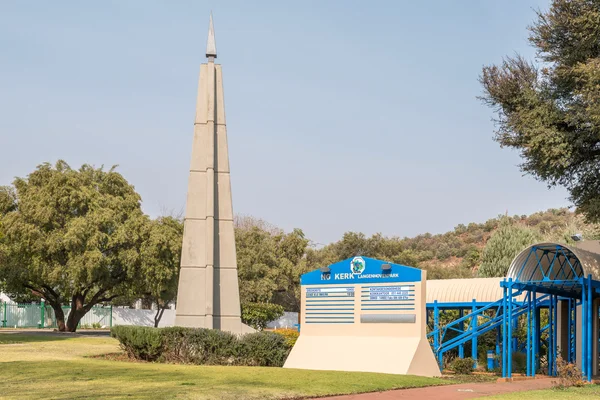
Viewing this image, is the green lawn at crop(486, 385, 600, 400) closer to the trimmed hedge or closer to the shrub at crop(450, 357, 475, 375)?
the shrub at crop(450, 357, 475, 375)

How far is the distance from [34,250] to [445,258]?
57394 millimetres

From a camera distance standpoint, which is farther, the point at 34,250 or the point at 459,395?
the point at 34,250

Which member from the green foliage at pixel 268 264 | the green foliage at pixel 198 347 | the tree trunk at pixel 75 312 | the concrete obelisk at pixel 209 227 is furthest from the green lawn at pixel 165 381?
the green foliage at pixel 268 264

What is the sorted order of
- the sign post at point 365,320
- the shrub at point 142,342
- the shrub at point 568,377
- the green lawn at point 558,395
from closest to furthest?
the green lawn at point 558,395 < the shrub at point 568,377 < the sign post at point 365,320 < the shrub at point 142,342

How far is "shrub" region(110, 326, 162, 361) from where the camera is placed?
86.5ft

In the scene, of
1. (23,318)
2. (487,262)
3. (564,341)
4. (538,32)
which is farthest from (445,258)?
(538,32)

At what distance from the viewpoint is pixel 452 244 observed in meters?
97.4

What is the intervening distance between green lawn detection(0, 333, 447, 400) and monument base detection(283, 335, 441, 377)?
1620 millimetres

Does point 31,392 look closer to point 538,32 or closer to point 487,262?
point 538,32

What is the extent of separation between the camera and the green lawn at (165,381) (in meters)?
16.2

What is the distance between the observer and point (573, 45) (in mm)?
23906

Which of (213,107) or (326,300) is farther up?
(213,107)

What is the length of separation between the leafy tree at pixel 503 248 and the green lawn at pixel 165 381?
111 feet

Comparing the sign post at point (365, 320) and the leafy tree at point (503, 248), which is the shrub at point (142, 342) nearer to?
the sign post at point (365, 320)
